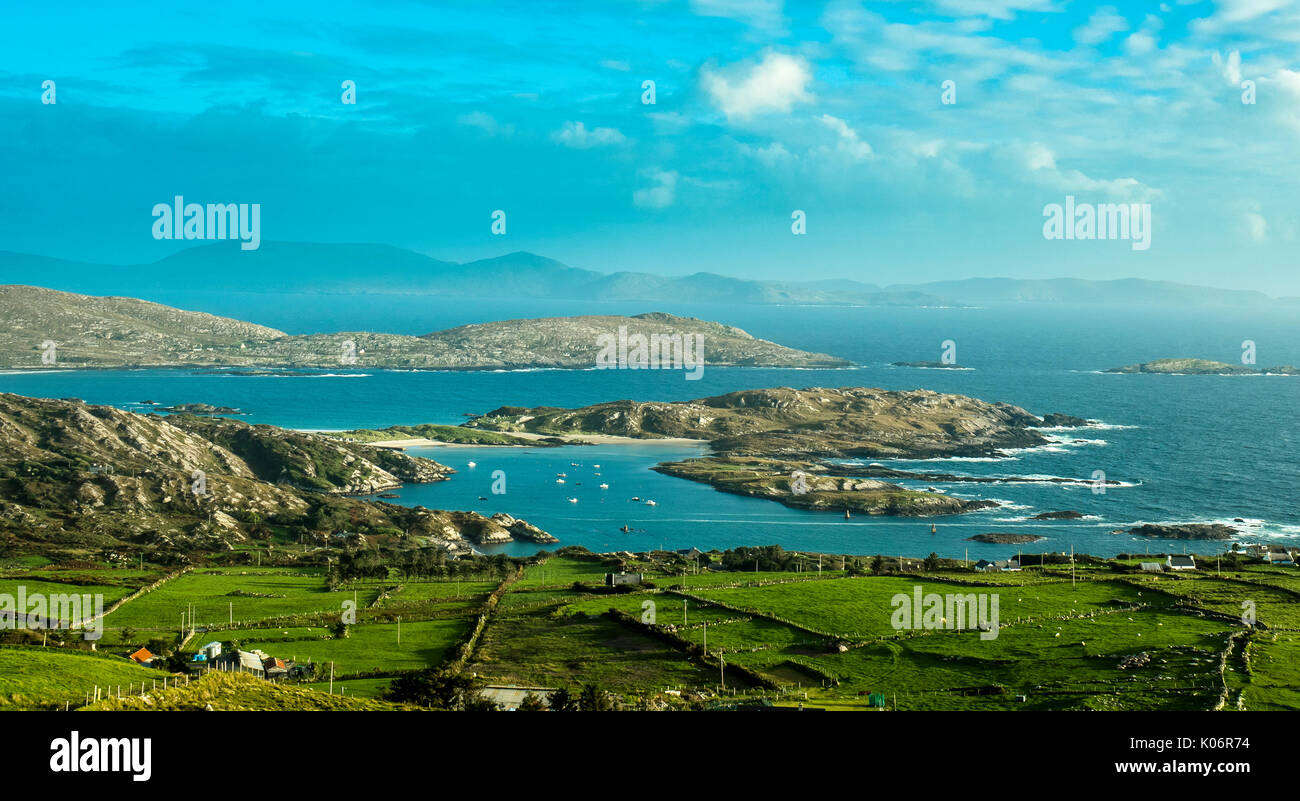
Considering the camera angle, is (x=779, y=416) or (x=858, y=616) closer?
(x=858, y=616)

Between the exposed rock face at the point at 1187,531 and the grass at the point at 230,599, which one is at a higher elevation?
the grass at the point at 230,599

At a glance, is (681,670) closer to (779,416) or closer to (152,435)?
(152,435)

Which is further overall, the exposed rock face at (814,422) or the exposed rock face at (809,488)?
the exposed rock face at (814,422)

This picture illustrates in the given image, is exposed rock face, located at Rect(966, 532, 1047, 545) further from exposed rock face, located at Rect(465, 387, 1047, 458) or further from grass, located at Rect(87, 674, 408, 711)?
grass, located at Rect(87, 674, 408, 711)

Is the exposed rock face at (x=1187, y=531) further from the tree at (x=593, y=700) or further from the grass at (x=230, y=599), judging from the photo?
the tree at (x=593, y=700)

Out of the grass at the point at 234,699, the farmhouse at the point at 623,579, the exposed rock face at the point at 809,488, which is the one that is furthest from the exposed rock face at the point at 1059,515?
the grass at the point at 234,699

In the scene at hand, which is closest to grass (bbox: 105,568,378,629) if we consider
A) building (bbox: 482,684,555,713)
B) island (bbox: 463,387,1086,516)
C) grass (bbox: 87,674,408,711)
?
building (bbox: 482,684,555,713)
